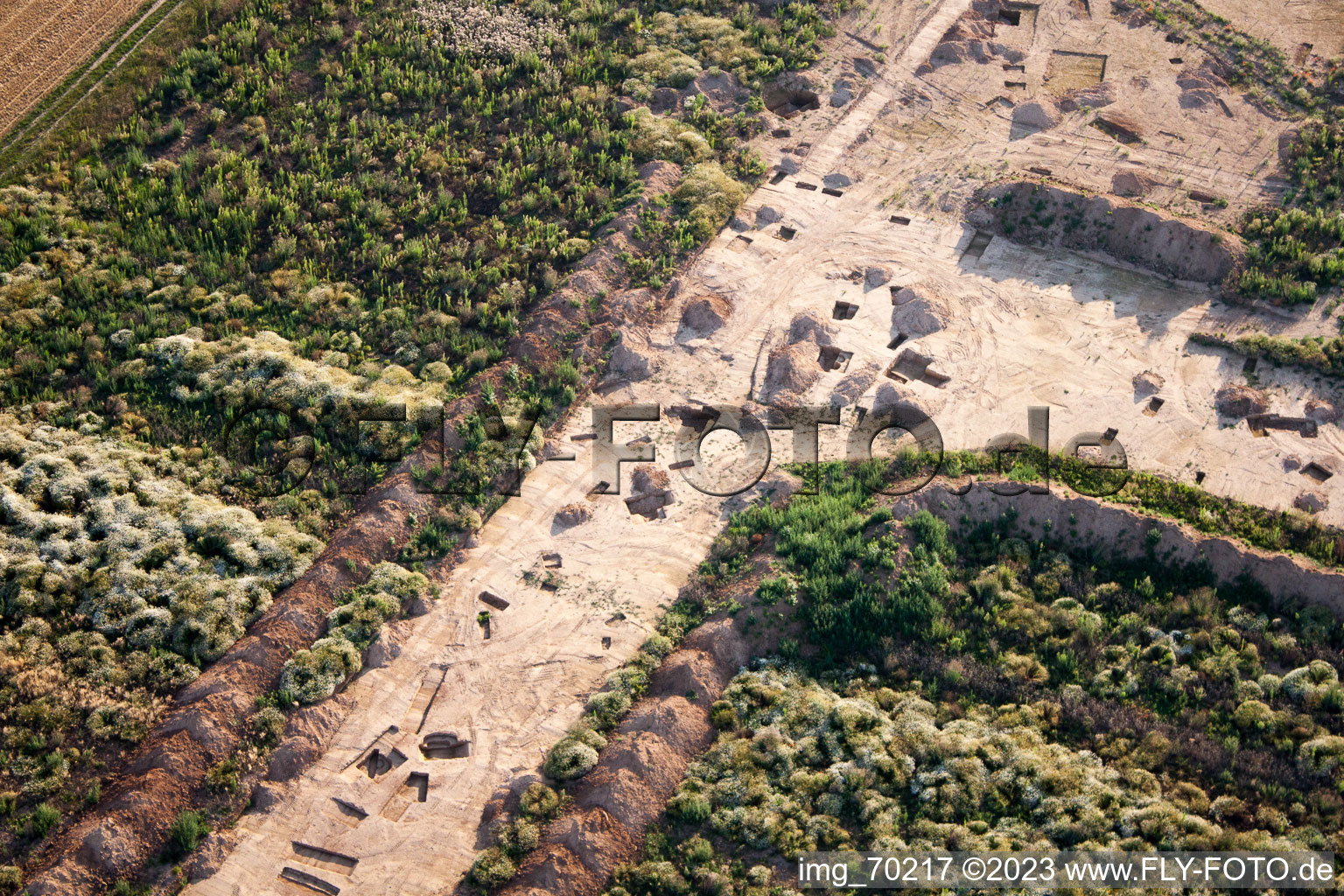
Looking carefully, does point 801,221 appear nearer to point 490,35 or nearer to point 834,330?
point 834,330

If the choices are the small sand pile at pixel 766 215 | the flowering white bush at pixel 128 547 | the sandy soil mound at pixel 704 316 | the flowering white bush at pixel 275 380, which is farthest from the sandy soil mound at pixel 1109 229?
the flowering white bush at pixel 128 547

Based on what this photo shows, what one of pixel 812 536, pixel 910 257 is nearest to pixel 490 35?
pixel 910 257

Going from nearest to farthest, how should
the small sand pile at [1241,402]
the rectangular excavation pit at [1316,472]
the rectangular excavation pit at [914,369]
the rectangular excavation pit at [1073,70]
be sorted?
the rectangular excavation pit at [1316,472]
the small sand pile at [1241,402]
the rectangular excavation pit at [914,369]
the rectangular excavation pit at [1073,70]

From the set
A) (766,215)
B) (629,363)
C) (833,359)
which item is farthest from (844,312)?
(629,363)

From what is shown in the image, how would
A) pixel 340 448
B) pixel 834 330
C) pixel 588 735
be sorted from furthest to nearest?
pixel 834 330 < pixel 340 448 < pixel 588 735

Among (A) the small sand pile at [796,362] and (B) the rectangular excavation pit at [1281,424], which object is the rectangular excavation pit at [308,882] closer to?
(A) the small sand pile at [796,362]

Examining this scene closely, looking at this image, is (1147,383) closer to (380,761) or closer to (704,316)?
(704,316)
